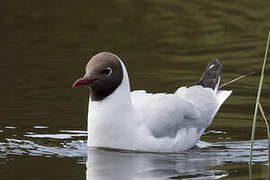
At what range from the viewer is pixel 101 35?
15797 millimetres

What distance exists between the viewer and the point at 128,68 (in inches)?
545

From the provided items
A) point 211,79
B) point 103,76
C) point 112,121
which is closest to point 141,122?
point 112,121

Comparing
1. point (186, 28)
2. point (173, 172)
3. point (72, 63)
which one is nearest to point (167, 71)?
point (72, 63)

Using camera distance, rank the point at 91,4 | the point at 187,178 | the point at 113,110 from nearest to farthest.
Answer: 1. the point at 187,178
2. the point at 113,110
3. the point at 91,4

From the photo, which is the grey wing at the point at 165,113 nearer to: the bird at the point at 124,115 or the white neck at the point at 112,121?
the bird at the point at 124,115

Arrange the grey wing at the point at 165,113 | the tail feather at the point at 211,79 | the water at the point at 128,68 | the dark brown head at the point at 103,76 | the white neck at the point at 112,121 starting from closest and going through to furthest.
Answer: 1. the water at the point at 128,68
2. the dark brown head at the point at 103,76
3. the white neck at the point at 112,121
4. the grey wing at the point at 165,113
5. the tail feather at the point at 211,79

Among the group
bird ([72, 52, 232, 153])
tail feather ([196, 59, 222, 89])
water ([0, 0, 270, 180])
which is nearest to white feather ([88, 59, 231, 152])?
bird ([72, 52, 232, 153])

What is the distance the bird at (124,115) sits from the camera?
10.1 meters

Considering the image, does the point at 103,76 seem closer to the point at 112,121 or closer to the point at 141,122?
the point at 112,121

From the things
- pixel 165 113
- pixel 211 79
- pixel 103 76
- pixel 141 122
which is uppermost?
pixel 211 79

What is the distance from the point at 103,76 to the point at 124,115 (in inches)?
19.7

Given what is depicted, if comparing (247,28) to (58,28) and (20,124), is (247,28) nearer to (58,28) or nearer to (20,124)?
(58,28)

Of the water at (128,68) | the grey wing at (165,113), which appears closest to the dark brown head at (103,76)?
the grey wing at (165,113)

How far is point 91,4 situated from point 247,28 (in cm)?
328
